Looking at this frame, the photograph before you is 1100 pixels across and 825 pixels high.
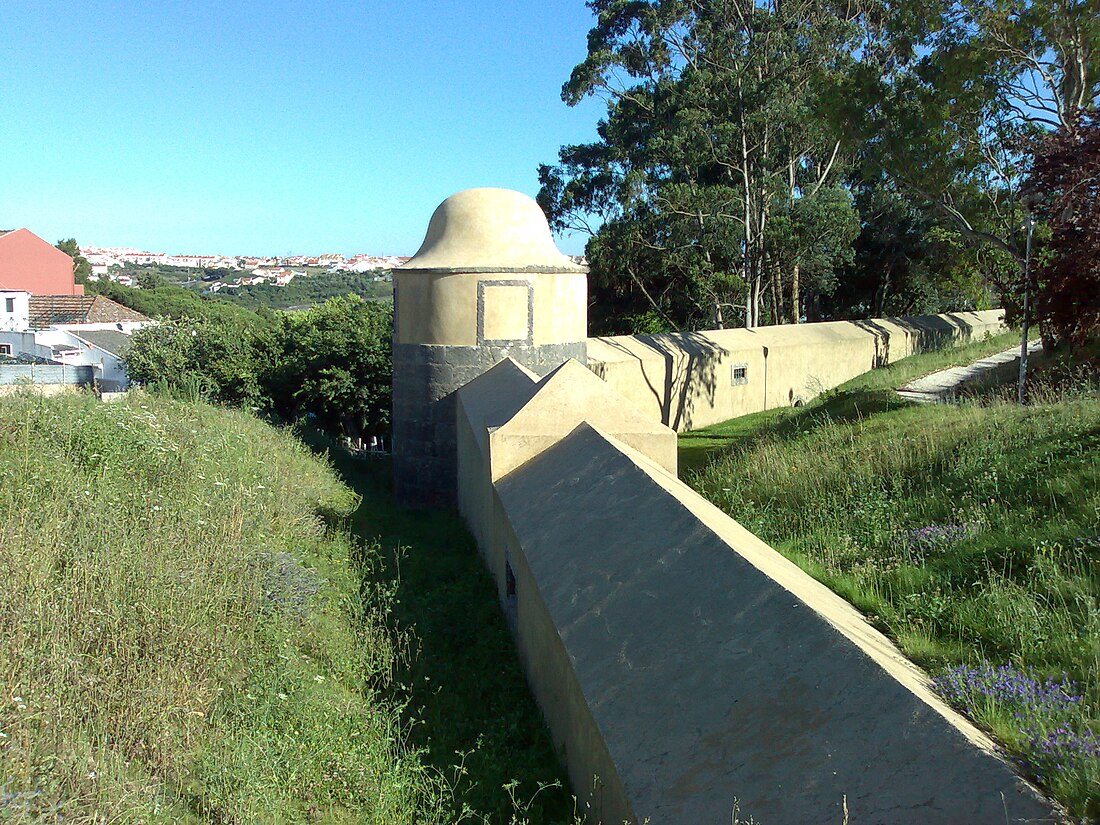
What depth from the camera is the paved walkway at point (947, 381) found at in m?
14.8

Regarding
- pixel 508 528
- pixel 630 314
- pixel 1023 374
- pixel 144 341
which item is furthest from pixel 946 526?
pixel 630 314

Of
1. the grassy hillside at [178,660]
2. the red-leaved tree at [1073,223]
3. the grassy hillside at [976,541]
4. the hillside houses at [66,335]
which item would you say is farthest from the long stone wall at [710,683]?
→ the hillside houses at [66,335]

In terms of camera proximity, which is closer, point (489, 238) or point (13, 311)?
point (489, 238)

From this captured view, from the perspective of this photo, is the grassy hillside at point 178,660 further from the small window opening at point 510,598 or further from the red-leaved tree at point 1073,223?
the red-leaved tree at point 1073,223

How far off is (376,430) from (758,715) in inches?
684

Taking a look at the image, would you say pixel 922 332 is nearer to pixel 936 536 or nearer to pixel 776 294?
pixel 776 294

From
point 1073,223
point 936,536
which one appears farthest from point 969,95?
point 936,536

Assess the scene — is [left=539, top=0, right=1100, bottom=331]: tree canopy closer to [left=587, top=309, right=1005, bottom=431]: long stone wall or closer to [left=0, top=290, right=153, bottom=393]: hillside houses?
[left=587, top=309, right=1005, bottom=431]: long stone wall

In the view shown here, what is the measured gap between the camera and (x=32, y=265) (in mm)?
47031

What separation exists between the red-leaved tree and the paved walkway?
1.87 meters

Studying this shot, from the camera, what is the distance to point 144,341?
2022cm

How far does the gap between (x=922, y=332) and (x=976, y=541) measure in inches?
951

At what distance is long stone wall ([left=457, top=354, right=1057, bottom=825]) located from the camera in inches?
111

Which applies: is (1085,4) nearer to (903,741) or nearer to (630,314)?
(903,741)
